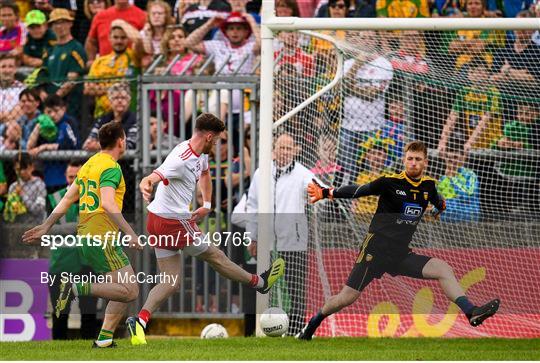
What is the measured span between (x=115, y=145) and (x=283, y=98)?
2.56m

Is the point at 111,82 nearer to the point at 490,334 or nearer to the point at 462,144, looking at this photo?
the point at 462,144

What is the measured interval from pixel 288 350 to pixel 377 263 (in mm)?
1181

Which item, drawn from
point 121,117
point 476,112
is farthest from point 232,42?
point 476,112

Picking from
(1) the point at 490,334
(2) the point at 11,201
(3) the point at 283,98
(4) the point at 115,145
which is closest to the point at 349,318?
(1) the point at 490,334

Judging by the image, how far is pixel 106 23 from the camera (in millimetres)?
15383

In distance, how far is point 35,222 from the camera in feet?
43.3

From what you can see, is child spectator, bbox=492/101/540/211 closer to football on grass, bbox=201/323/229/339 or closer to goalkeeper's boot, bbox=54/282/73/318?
football on grass, bbox=201/323/229/339

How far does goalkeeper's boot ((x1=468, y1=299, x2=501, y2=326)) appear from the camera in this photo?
10337mm

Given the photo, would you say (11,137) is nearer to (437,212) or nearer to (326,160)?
(326,160)

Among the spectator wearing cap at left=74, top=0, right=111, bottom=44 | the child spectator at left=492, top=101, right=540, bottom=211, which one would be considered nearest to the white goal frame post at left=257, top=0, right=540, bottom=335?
the child spectator at left=492, top=101, right=540, bottom=211

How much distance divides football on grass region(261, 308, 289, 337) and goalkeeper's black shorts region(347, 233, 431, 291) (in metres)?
0.83

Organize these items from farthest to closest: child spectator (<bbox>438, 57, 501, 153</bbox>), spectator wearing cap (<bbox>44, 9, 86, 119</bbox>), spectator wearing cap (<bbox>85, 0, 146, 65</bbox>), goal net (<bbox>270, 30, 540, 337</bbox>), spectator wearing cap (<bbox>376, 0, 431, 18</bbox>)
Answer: spectator wearing cap (<bbox>85, 0, 146, 65</bbox>) → spectator wearing cap (<bbox>44, 9, 86, 119</bbox>) → spectator wearing cap (<bbox>376, 0, 431, 18</bbox>) → child spectator (<bbox>438, 57, 501, 153</bbox>) → goal net (<bbox>270, 30, 540, 337</bbox>)

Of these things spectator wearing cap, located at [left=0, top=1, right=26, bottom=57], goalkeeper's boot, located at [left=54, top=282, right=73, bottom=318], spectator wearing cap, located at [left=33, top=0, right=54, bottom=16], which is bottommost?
goalkeeper's boot, located at [left=54, top=282, right=73, bottom=318]

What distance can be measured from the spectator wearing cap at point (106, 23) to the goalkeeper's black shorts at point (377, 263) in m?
5.65
